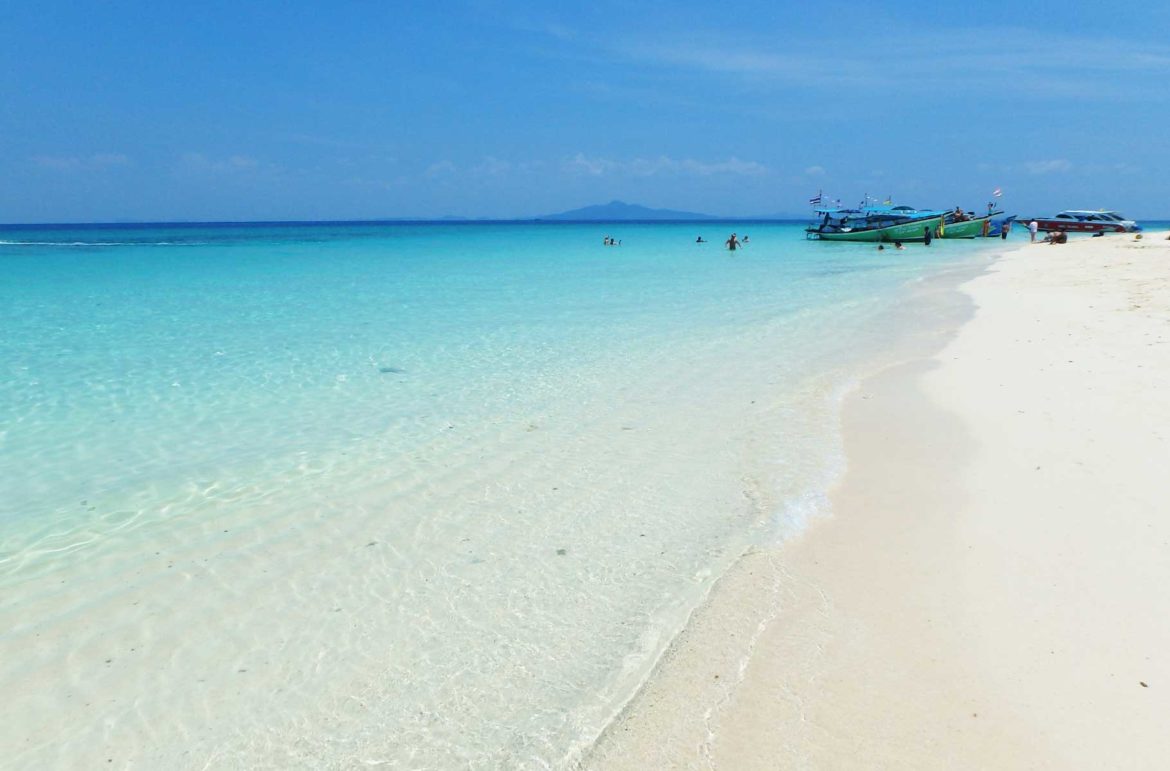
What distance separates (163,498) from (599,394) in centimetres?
506

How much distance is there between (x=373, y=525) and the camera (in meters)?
5.59

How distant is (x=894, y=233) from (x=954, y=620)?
5065 centimetres

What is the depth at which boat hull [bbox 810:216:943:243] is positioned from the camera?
49562 mm

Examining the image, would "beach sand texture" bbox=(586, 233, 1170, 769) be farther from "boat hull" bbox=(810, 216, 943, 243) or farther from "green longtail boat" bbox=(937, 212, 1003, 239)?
"green longtail boat" bbox=(937, 212, 1003, 239)

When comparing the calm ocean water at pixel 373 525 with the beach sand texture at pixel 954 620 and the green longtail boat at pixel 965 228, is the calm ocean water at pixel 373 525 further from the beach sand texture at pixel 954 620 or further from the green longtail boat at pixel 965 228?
the green longtail boat at pixel 965 228

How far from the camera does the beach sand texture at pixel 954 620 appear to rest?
316cm

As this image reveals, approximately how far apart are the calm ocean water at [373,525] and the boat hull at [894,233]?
39939 mm

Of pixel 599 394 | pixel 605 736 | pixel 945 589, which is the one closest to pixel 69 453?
pixel 599 394

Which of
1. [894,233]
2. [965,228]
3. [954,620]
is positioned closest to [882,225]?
[894,233]

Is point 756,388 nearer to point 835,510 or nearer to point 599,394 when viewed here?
point 599,394

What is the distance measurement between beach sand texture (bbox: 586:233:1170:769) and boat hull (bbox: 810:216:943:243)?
149ft

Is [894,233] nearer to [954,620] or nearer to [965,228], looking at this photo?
[965,228]

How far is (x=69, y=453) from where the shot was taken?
7020 mm

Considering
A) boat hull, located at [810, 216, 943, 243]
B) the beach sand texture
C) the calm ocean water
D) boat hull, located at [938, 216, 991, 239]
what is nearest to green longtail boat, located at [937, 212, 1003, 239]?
boat hull, located at [938, 216, 991, 239]
